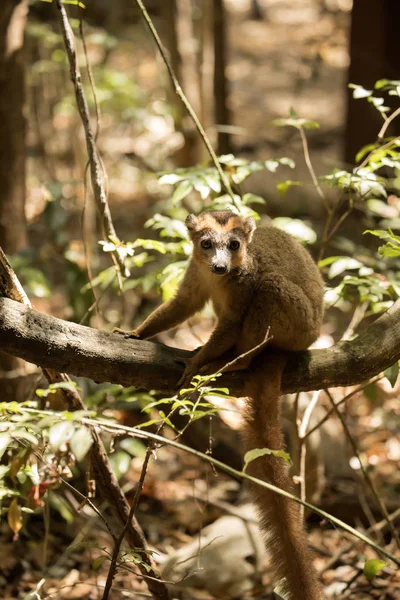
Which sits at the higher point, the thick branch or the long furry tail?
the thick branch

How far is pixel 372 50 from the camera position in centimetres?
927

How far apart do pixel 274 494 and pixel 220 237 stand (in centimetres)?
158

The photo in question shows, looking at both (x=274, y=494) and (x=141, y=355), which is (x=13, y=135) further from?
(x=274, y=494)

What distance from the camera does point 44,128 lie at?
37.4 feet

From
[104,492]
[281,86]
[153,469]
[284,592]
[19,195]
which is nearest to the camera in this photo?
[284,592]

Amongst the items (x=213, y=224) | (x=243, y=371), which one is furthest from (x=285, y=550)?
(x=213, y=224)

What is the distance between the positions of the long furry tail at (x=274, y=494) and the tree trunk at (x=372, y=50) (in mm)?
6275

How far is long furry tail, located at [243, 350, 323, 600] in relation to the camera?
3315mm

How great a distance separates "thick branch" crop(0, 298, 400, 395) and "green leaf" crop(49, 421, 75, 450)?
1.00 metres

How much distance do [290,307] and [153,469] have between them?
368 centimetres

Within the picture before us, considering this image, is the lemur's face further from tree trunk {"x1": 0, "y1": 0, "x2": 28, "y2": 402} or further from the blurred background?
tree trunk {"x1": 0, "y1": 0, "x2": 28, "y2": 402}

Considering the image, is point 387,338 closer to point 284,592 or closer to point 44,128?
point 284,592

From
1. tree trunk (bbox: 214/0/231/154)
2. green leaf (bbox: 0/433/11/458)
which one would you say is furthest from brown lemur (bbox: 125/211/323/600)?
tree trunk (bbox: 214/0/231/154)

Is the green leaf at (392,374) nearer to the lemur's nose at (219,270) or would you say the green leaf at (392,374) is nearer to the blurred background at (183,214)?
the blurred background at (183,214)
